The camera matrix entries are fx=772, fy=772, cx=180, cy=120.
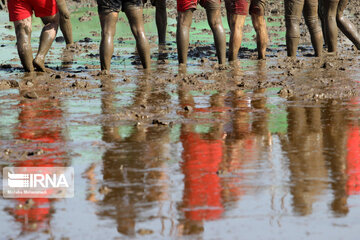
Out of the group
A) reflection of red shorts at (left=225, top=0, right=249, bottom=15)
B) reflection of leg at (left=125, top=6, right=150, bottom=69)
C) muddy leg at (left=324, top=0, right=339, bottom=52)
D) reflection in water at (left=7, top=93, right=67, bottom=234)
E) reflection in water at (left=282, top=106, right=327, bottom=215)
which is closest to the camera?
reflection in water at (left=7, top=93, right=67, bottom=234)

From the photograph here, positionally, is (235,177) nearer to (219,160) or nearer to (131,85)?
(219,160)

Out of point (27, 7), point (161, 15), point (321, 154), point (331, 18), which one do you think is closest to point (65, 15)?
point (161, 15)

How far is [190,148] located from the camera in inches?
217

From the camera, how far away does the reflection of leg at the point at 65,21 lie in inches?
473

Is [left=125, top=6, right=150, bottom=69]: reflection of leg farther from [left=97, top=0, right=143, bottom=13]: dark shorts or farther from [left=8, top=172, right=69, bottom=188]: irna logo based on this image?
[left=8, top=172, right=69, bottom=188]: irna logo

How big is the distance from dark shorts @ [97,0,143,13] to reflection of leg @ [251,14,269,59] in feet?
7.48

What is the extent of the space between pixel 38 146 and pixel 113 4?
12.8 ft

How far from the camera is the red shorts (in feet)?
31.2

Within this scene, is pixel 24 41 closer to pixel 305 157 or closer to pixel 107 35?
pixel 107 35

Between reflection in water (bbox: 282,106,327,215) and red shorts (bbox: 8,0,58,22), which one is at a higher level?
red shorts (bbox: 8,0,58,22)

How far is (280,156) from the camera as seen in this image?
522 cm

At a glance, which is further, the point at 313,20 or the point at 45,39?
the point at 313,20

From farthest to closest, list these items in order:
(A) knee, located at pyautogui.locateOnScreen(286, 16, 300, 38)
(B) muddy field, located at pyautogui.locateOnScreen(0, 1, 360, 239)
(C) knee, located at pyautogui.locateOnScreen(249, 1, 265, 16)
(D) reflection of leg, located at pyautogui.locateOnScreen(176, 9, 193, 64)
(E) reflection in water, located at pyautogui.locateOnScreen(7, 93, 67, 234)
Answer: (A) knee, located at pyautogui.locateOnScreen(286, 16, 300, 38) → (C) knee, located at pyautogui.locateOnScreen(249, 1, 265, 16) → (D) reflection of leg, located at pyautogui.locateOnScreen(176, 9, 193, 64) → (E) reflection in water, located at pyautogui.locateOnScreen(7, 93, 67, 234) → (B) muddy field, located at pyautogui.locateOnScreen(0, 1, 360, 239)

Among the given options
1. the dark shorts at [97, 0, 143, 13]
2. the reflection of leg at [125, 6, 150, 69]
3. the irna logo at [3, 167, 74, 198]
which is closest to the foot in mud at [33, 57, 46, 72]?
the dark shorts at [97, 0, 143, 13]
